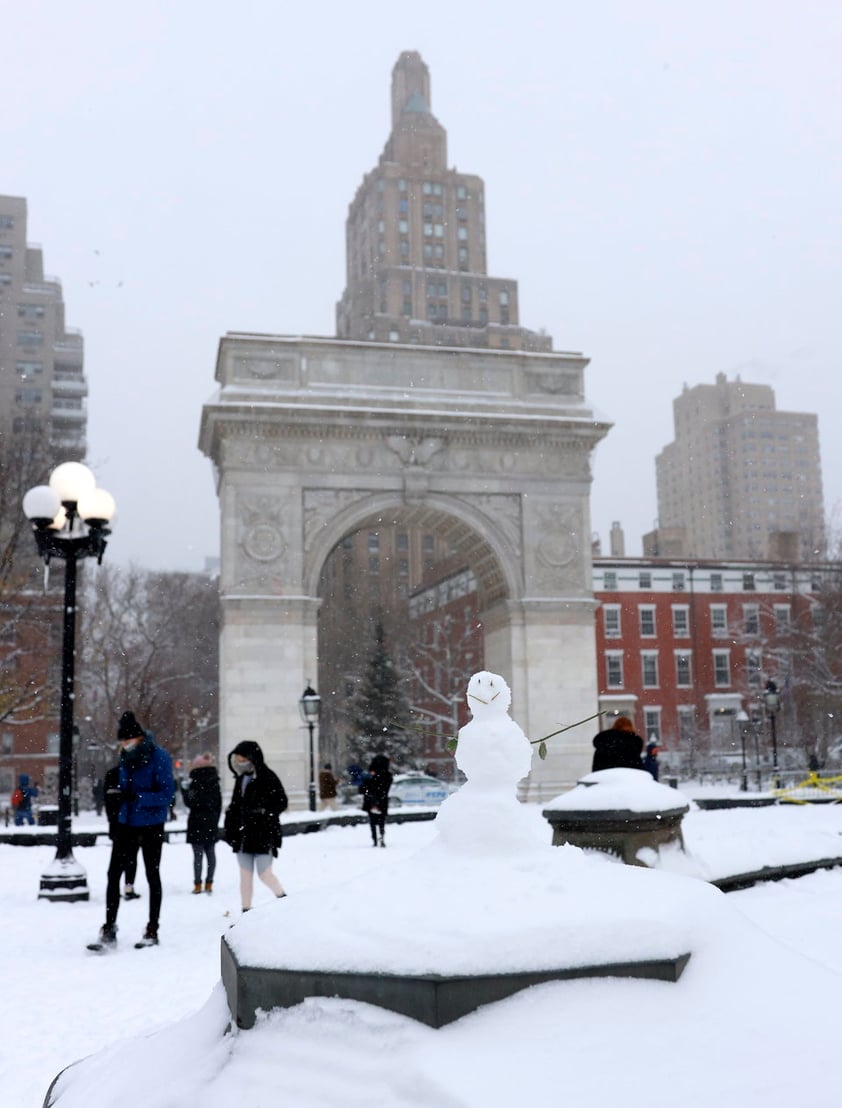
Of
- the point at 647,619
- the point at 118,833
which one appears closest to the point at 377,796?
the point at 118,833

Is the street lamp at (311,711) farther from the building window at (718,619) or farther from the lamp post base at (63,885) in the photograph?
the building window at (718,619)

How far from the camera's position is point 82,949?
8.06 meters

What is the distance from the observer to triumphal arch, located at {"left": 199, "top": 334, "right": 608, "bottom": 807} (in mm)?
25297

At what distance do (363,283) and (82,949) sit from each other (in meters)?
87.5

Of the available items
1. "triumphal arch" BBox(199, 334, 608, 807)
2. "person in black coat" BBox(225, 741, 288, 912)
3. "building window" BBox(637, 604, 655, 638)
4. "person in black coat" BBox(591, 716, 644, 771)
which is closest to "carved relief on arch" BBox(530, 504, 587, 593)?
"triumphal arch" BBox(199, 334, 608, 807)

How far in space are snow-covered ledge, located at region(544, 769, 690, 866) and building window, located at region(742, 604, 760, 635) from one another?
1732 inches

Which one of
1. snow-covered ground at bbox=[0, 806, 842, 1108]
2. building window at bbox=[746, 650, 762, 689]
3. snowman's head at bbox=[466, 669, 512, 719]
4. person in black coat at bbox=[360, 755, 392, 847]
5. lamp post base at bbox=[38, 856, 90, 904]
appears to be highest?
building window at bbox=[746, 650, 762, 689]

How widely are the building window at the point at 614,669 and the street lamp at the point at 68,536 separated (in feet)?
125

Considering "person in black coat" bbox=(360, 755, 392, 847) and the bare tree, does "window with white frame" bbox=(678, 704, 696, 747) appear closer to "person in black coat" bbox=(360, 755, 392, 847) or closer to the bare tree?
the bare tree

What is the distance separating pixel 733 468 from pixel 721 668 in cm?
6802

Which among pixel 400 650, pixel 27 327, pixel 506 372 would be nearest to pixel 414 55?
pixel 27 327

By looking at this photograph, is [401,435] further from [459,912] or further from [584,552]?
[459,912]

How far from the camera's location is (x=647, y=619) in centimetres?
4938

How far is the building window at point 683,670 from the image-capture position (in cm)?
4947
